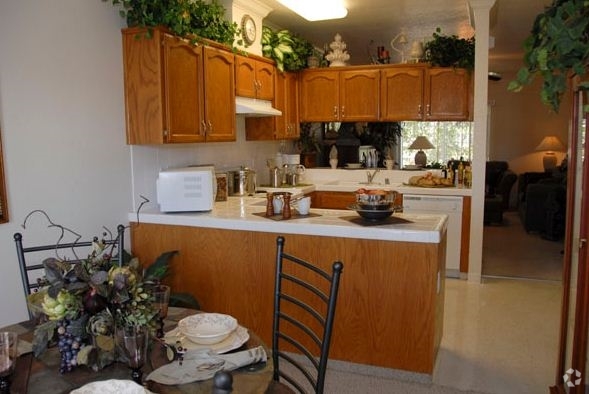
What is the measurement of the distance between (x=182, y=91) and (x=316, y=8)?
1442 millimetres

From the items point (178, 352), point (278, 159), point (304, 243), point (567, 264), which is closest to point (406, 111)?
point (278, 159)

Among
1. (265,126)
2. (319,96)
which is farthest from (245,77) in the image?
(319,96)

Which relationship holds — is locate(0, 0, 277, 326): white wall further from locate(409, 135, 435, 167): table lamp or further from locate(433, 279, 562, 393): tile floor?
locate(409, 135, 435, 167): table lamp

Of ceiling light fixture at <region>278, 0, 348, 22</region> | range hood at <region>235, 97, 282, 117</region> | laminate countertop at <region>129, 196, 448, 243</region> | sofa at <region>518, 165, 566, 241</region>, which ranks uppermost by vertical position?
ceiling light fixture at <region>278, 0, 348, 22</region>

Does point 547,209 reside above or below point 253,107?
below

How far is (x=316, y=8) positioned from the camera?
164 inches

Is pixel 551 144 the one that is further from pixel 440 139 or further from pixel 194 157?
pixel 194 157

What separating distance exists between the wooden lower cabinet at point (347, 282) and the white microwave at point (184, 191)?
6.3 inches

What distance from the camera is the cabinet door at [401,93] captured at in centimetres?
532

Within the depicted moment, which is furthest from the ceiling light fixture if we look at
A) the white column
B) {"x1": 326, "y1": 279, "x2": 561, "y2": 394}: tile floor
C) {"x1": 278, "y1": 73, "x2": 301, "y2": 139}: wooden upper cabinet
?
{"x1": 326, "y1": 279, "x2": 561, "y2": 394}: tile floor

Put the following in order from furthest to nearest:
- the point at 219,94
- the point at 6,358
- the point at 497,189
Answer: the point at 497,189 < the point at 219,94 < the point at 6,358

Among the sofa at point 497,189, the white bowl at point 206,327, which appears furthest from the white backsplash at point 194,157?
the sofa at point 497,189

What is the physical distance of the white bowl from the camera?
169cm

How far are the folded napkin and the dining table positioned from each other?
2 cm
